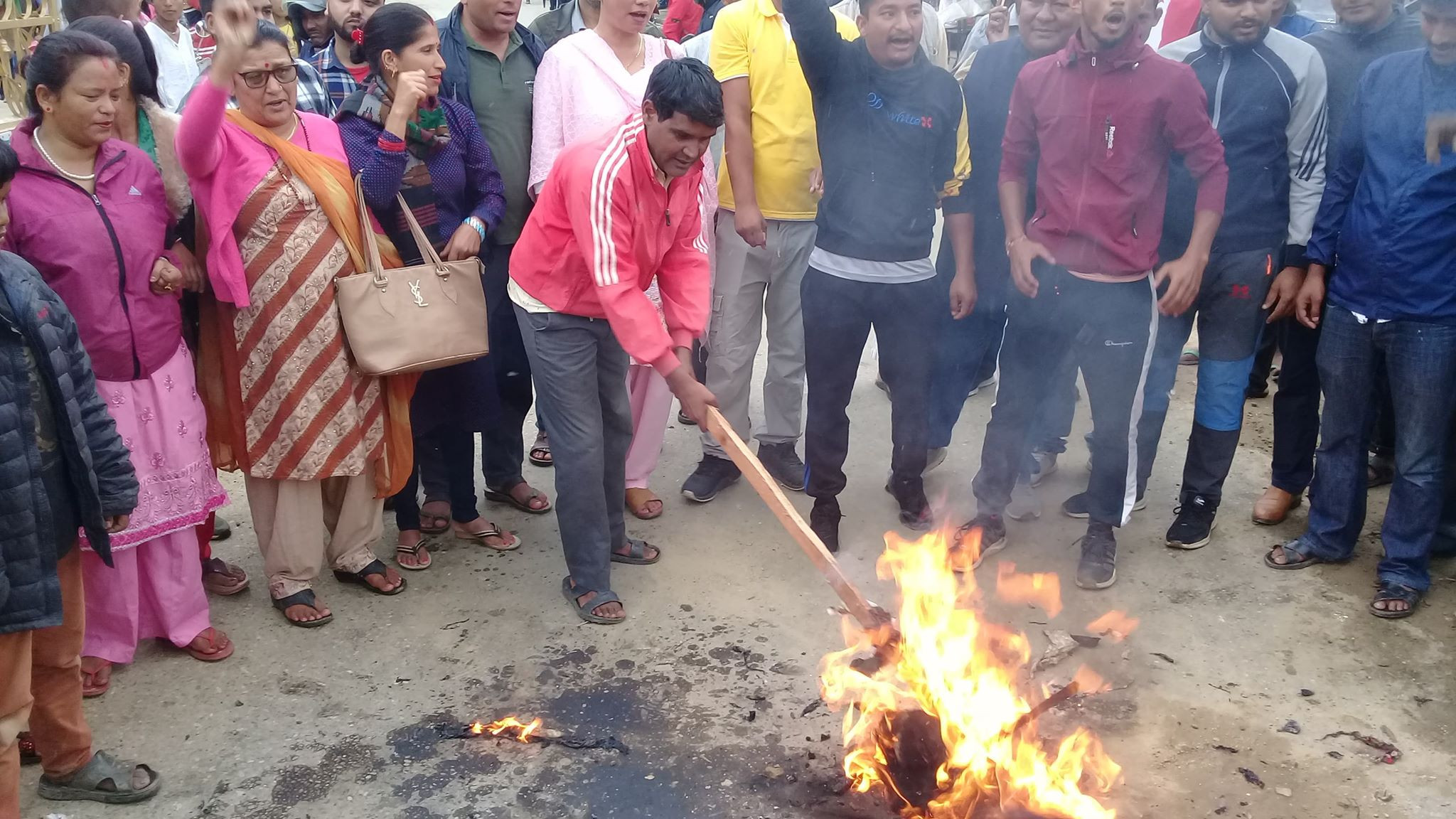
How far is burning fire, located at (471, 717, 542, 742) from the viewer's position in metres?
3.70

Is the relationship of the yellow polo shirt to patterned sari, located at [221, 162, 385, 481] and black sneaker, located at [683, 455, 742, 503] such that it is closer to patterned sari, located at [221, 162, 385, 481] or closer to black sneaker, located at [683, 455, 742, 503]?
black sneaker, located at [683, 455, 742, 503]

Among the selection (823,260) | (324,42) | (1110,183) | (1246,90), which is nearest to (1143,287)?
(1110,183)

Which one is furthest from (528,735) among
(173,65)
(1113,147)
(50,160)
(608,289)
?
(173,65)

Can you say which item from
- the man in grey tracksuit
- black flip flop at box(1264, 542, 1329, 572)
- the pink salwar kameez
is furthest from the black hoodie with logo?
the pink salwar kameez

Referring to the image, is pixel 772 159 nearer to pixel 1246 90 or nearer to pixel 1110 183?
pixel 1110 183

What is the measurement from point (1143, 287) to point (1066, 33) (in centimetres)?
145

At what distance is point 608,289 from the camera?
3863 millimetres

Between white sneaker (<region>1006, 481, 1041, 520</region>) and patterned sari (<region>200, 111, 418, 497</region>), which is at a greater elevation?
patterned sari (<region>200, 111, 418, 497</region>)

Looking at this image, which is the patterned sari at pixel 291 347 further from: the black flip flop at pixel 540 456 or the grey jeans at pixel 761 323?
the grey jeans at pixel 761 323

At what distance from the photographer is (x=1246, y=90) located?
15.1 ft

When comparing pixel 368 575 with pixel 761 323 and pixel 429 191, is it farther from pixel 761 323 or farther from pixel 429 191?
pixel 761 323

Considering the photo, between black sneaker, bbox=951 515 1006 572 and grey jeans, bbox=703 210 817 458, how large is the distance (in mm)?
1052

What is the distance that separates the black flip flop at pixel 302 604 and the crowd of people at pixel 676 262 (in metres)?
0.01

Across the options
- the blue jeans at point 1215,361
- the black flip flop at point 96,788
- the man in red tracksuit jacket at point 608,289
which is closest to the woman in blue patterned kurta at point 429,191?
the man in red tracksuit jacket at point 608,289
